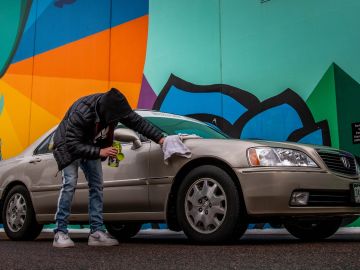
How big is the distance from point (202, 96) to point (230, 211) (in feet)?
15.2

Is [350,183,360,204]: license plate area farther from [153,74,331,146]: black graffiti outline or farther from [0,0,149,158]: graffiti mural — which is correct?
[0,0,149,158]: graffiti mural

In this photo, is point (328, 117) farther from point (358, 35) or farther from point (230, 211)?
point (230, 211)

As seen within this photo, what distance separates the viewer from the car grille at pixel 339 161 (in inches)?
179

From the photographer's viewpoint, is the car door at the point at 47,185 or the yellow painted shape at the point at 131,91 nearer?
the car door at the point at 47,185

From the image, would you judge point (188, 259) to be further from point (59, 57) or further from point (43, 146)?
point (59, 57)

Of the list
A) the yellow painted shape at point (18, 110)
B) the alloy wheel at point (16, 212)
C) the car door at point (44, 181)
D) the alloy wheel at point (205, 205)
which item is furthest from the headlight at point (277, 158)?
the yellow painted shape at point (18, 110)

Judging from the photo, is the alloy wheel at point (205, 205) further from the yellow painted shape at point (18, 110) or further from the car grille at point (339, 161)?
the yellow painted shape at point (18, 110)

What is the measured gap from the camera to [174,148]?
4.65m

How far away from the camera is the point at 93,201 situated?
4707 mm

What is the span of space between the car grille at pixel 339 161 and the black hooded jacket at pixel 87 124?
1733 millimetres

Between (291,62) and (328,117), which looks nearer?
(328,117)

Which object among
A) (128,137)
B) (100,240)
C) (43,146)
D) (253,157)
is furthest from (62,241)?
(43,146)

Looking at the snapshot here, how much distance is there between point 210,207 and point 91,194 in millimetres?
1104

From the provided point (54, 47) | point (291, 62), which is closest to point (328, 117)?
point (291, 62)
